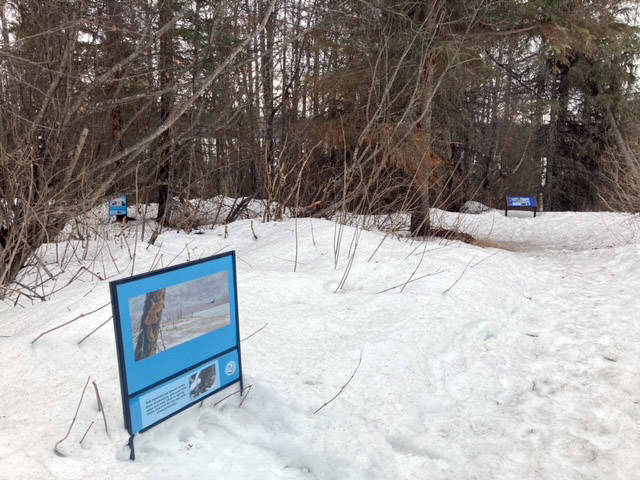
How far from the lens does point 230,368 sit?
2.51 m

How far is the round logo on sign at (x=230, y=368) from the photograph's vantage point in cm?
248

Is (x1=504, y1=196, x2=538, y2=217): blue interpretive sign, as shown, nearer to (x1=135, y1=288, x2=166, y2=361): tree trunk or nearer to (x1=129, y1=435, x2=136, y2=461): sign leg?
(x1=135, y1=288, x2=166, y2=361): tree trunk

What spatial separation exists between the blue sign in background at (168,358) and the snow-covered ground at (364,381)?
17 cm

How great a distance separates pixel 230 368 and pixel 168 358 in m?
0.45

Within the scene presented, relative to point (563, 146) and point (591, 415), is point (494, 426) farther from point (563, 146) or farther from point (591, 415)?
point (563, 146)

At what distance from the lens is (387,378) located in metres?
2.98

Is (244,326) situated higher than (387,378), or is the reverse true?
(244,326)

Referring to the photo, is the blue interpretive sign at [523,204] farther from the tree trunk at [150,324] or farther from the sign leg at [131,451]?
the sign leg at [131,451]

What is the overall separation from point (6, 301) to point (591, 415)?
460 centimetres

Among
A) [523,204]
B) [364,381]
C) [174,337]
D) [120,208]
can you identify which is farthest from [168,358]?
[523,204]

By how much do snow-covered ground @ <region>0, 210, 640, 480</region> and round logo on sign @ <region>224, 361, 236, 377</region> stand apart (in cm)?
18

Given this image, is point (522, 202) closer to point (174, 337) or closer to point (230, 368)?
point (230, 368)

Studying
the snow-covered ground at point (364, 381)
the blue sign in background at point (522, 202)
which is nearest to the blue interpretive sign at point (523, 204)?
the blue sign in background at point (522, 202)

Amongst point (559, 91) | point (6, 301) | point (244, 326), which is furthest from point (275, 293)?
point (559, 91)
